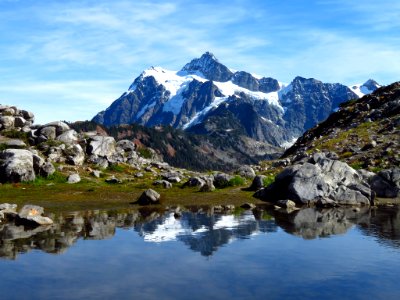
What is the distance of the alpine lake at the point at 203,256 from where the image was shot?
28469 mm

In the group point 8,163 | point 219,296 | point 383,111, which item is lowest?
point 219,296

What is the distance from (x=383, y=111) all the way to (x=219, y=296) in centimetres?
11664

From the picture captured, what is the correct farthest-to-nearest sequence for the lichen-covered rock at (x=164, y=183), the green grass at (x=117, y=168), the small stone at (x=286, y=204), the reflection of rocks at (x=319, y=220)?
the green grass at (x=117, y=168)
the lichen-covered rock at (x=164, y=183)
the small stone at (x=286, y=204)
the reflection of rocks at (x=319, y=220)

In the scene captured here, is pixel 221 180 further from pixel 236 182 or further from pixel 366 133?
pixel 366 133

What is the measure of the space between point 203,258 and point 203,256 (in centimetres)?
66

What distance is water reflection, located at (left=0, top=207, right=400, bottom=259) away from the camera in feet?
137

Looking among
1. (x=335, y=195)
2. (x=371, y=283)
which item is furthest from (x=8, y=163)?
(x=371, y=283)

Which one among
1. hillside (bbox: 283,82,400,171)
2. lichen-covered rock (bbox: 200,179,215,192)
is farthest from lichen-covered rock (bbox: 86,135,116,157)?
hillside (bbox: 283,82,400,171)

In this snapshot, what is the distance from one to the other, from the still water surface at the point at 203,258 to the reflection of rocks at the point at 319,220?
0.39 feet

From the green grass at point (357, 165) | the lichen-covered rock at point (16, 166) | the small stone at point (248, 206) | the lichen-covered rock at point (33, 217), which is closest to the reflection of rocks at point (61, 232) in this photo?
the lichen-covered rock at point (33, 217)

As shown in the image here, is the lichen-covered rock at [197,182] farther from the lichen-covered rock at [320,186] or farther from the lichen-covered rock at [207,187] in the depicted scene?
the lichen-covered rock at [320,186]

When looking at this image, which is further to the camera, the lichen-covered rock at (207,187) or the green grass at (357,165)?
the green grass at (357,165)

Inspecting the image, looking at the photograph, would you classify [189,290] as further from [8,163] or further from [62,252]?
[8,163]

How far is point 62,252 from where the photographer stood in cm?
3788
